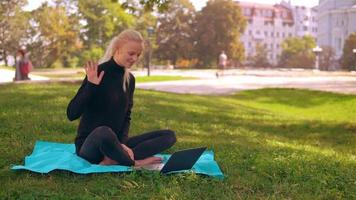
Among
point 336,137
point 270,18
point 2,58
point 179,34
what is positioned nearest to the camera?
point 336,137

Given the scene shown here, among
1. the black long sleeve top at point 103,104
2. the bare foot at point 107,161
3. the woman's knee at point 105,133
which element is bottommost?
the bare foot at point 107,161

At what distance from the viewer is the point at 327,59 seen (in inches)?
2467

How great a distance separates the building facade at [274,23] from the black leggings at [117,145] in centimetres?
9723

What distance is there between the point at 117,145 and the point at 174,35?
186ft

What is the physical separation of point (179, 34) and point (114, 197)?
188ft

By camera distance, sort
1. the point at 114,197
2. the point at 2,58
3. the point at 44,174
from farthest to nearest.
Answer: the point at 2,58
the point at 44,174
the point at 114,197

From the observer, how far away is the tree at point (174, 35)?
59.9 meters

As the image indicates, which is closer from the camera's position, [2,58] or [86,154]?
[86,154]

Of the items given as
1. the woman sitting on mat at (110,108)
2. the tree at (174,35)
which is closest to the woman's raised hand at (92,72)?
the woman sitting on mat at (110,108)

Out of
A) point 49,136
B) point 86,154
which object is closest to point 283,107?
point 49,136

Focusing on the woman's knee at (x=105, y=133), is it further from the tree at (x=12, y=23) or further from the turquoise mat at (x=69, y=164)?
the tree at (x=12, y=23)

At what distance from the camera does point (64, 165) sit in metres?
4.27

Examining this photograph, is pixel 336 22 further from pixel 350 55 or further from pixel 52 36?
pixel 52 36

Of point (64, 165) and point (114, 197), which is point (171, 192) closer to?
point (114, 197)
